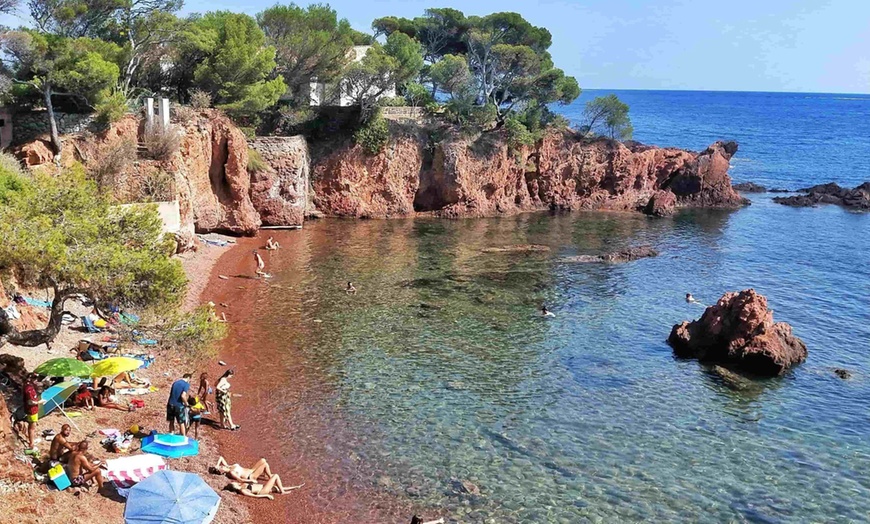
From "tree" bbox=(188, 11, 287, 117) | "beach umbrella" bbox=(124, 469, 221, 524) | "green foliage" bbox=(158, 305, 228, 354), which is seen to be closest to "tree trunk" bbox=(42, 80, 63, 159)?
"tree" bbox=(188, 11, 287, 117)

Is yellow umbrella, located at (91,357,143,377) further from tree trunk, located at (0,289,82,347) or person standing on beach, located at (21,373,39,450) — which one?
tree trunk, located at (0,289,82,347)

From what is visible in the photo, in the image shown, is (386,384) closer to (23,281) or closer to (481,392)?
(481,392)

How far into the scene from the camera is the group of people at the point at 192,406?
18.1 metres

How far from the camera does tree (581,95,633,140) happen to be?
6216 cm

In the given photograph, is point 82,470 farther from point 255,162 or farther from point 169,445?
point 255,162

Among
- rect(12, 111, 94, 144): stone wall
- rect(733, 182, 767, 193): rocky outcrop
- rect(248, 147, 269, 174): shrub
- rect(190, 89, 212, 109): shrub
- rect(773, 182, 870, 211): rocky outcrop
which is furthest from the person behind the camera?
rect(733, 182, 767, 193): rocky outcrop

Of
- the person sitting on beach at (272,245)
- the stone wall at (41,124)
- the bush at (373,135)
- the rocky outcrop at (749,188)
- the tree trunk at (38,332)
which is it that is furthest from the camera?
the rocky outcrop at (749,188)

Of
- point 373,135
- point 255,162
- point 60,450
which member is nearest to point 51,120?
point 255,162

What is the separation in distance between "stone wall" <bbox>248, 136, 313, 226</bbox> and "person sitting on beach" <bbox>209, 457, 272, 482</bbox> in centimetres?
3126

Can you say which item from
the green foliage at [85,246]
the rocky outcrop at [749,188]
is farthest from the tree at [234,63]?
the rocky outcrop at [749,188]

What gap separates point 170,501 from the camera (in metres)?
13.3

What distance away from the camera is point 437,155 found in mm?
55312

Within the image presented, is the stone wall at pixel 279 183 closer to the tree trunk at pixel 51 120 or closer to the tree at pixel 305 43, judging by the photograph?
the tree at pixel 305 43

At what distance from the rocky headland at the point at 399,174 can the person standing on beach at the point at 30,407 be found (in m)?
19.7
